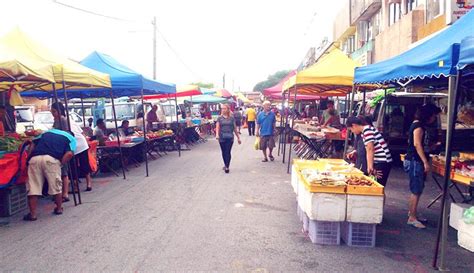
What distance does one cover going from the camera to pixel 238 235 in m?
6.59

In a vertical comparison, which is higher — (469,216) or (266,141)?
(469,216)

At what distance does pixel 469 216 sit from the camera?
18.9 ft

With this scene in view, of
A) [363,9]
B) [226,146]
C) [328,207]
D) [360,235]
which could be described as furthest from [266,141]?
[363,9]

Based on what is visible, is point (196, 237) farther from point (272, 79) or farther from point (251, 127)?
point (272, 79)

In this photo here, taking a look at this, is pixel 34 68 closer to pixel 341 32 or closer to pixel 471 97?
pixel 471 97

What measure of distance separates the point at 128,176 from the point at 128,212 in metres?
4.41

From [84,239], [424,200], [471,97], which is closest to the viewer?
[84,239]

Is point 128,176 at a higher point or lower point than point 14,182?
lower

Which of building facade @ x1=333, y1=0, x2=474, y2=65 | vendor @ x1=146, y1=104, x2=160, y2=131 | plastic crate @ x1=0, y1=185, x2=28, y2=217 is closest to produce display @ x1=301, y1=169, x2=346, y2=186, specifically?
plastic crate @ x1=0, y1=185, x2=28, y2=217

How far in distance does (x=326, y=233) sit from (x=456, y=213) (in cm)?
192

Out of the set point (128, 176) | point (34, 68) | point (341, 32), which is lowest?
point (128, 176)

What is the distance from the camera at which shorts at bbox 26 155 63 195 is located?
7551mm

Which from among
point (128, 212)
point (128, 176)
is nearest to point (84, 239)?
point (128, 212)

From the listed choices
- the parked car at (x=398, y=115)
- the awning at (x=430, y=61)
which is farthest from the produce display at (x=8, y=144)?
the parked car at (x=398, y=115)
